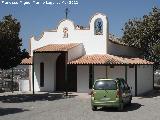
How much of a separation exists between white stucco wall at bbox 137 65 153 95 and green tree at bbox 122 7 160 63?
8.82 ft

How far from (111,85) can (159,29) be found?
20.1 m

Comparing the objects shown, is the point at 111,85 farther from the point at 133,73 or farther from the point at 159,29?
the point at 159,29

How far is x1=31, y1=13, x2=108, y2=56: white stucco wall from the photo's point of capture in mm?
33406

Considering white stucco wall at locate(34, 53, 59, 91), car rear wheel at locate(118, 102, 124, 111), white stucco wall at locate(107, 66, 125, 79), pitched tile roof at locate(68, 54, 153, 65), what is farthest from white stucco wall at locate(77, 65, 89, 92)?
car rear wheel at locate(118, 102, 124, 111)

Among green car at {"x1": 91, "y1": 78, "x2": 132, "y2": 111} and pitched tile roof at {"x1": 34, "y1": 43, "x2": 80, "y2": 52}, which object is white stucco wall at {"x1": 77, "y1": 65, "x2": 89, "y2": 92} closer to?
pitched tile roof at {"x1": 34, "y1": 43, "x2": 80, "y2": 52}

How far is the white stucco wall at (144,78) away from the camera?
106 ft

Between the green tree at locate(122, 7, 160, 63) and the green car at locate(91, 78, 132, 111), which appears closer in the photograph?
the green car at locate(91, 78, 132, 111)

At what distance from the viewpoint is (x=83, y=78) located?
109 ft

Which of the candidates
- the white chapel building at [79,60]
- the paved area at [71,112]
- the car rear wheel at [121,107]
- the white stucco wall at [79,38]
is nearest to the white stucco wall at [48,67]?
the white chapel building at [79,60]

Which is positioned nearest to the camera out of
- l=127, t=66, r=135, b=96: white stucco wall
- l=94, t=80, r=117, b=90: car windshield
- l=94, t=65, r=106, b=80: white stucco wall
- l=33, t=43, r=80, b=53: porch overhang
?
l=94, t=80, r=117, b=90: car windshield

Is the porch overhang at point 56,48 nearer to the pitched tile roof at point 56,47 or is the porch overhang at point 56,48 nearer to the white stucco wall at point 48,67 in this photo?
the pitched tile roof at point 56,47

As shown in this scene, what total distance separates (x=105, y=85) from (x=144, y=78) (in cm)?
1377

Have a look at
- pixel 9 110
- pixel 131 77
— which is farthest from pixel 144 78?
pixel 9 110

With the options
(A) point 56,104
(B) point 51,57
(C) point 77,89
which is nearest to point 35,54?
(B) point 51,57
